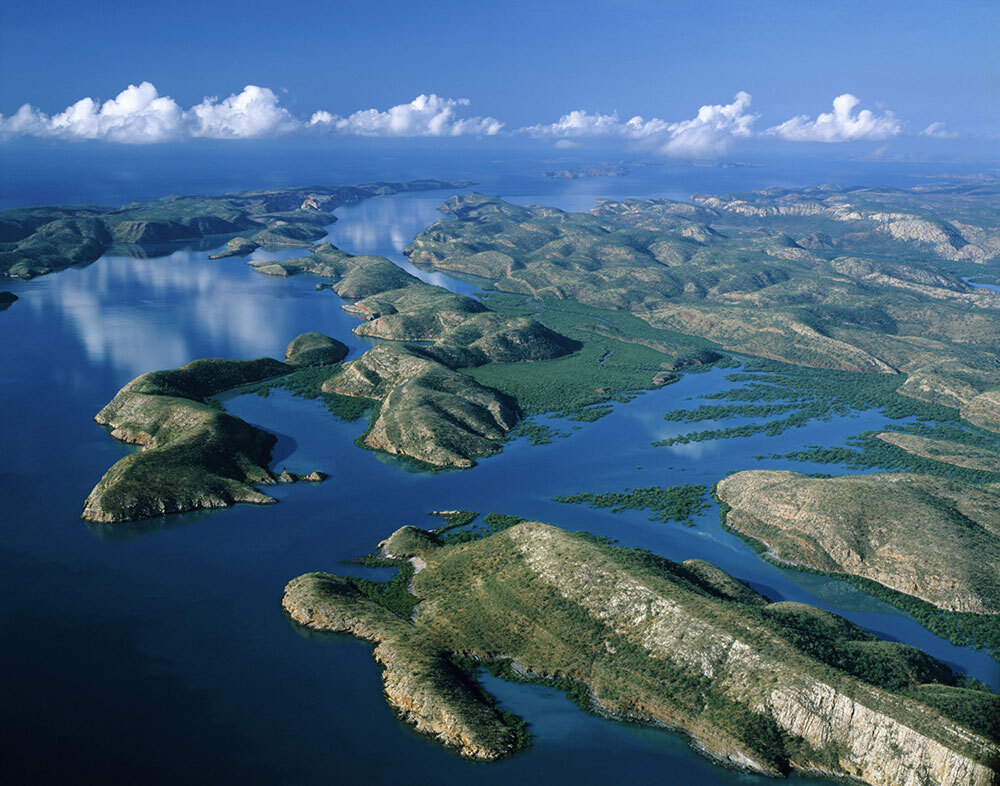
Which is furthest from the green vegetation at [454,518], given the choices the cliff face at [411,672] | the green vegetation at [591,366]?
the green vegetation at [591,366]

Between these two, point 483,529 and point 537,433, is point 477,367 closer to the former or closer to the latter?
point 537,433

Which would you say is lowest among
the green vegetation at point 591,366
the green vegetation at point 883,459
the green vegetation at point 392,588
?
the green vegetation at point 883,459

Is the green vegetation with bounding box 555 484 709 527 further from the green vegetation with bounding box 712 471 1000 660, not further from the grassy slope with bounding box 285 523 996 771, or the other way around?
the grassy slope with bounding box 285 523 996 771

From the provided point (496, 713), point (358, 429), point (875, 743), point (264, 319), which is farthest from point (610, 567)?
point (264, 319)

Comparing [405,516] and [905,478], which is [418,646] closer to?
[405,516]

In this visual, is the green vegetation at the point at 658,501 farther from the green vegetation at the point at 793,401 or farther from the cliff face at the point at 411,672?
the cliff face at the point at 411,672

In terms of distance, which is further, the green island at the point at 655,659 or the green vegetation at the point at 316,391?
the green vegetation at the point at 316,391

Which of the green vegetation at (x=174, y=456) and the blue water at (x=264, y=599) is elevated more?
the green vegetation at (x=174, y=456)

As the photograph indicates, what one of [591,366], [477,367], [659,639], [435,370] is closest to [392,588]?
[659,639]
